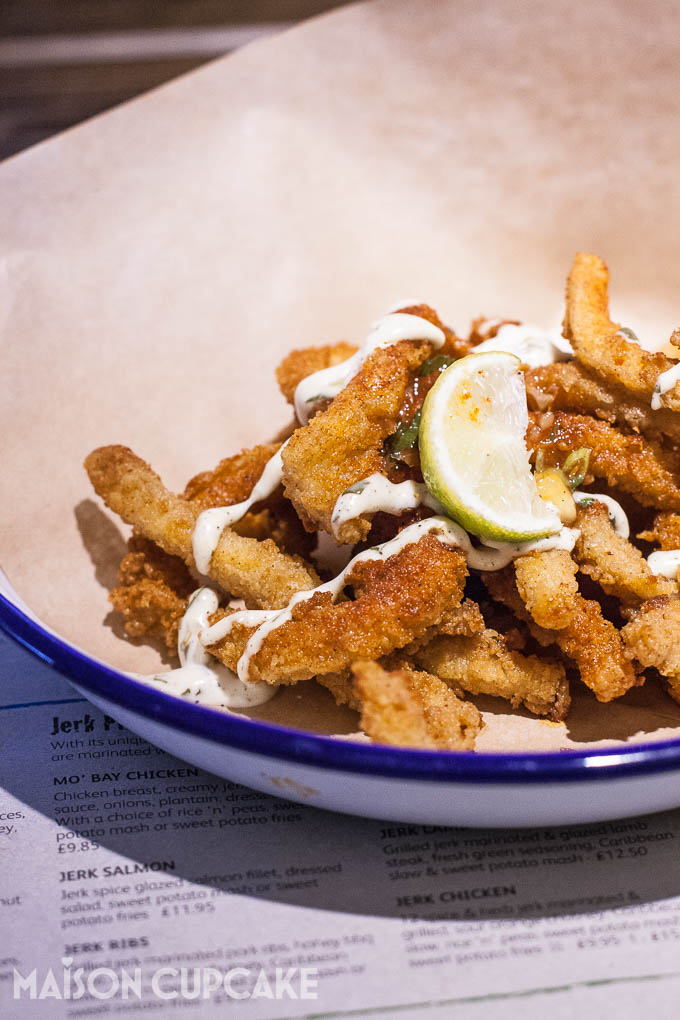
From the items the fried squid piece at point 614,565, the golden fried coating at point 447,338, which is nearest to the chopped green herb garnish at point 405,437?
the golden fried coating at point 447,338

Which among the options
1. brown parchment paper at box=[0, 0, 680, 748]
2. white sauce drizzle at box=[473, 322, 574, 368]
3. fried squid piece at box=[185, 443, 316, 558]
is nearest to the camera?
fried squid piece at box=[185, 443, 316, 558]

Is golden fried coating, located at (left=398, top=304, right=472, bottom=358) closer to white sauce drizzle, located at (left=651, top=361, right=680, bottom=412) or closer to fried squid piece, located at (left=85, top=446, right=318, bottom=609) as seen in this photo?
white sauce drizzle, located at (left=651, top=361, right=680, bottom=412)

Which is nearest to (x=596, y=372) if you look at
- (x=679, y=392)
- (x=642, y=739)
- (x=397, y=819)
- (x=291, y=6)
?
(x=679, y=392)

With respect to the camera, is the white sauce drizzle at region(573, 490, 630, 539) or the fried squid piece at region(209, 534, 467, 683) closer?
the fried squid piece at region(209, 534, 467, 683)

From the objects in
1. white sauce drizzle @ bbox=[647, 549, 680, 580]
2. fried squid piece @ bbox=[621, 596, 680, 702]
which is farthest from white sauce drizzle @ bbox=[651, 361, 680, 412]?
fried squid piece @ bbox=[621, 596, 680, 702]

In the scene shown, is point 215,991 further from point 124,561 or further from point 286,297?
point 286,297

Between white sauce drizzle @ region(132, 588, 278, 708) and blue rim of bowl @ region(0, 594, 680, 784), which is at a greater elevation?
blue rim of bowl @ region(0, 594, 680, 784)
